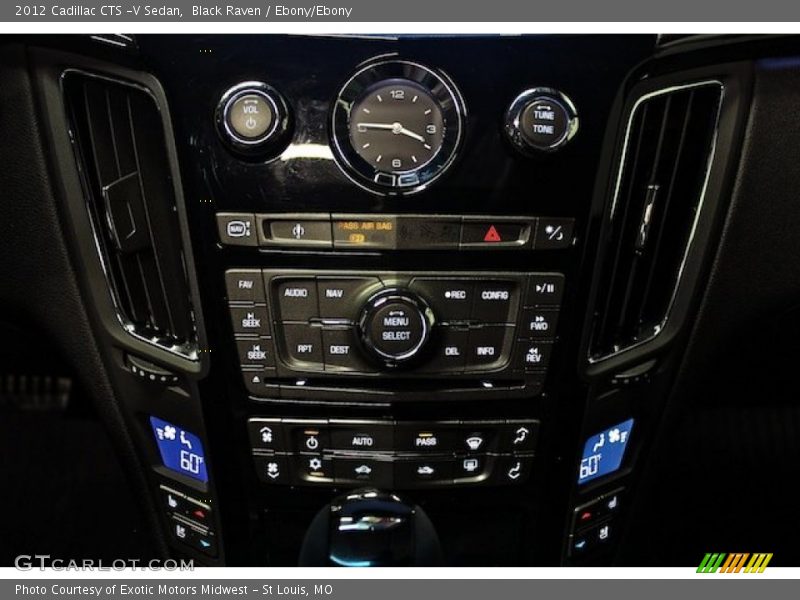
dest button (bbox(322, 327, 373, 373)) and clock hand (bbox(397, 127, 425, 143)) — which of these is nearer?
clock hand (bbox(397, 127, 425, 143))

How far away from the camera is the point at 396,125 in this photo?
1.04m

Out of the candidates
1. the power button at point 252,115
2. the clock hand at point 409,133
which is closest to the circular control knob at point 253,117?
the power button at point 252,115

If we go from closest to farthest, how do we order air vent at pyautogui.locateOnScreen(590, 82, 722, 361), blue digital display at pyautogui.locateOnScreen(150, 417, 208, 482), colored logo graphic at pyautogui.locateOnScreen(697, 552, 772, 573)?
air vent at pyautogui.locateOnScreen(590, 82, 722, 361), blue digital display at pyautogui.locateOnScreen(150, 417, 208, 482), colored logo graphic at pyautogui.locateOnScreen(697, 552, 772, 573)

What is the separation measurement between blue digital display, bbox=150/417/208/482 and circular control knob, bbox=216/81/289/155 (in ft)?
1.46

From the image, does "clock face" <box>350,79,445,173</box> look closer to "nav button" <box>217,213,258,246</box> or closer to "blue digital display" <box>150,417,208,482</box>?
"nav button" <box>217,213,258,246</box>

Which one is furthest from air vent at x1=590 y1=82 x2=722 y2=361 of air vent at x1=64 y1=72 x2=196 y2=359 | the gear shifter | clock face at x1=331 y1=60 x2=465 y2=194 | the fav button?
air vent at x1=64 y1=72 x2=196 y2=359

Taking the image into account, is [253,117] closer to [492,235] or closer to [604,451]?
[492,235]

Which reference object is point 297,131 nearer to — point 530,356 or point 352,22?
point 352,22

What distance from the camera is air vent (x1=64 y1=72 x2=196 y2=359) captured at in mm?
1099

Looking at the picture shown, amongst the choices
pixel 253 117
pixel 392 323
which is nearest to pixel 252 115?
pixel 253 117

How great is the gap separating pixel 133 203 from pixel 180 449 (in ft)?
1.21

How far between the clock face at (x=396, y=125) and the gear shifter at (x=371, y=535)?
0.38 metres

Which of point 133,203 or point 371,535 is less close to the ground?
point 133,203

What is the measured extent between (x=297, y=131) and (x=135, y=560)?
908 mm
